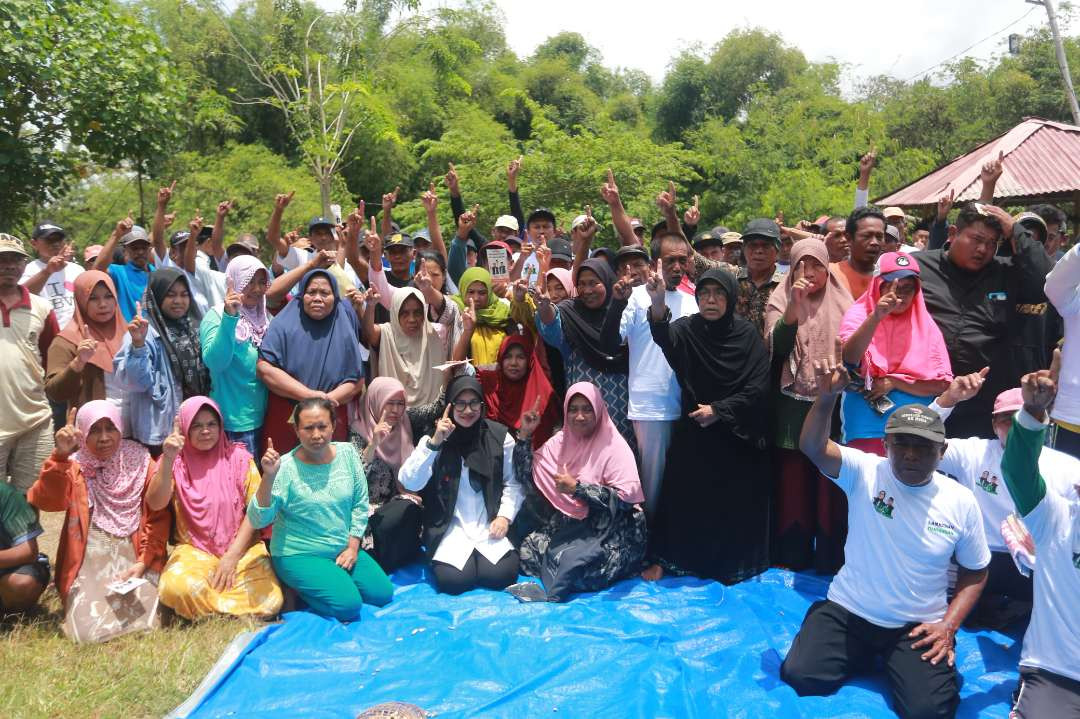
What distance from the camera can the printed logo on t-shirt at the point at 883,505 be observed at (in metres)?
3.42

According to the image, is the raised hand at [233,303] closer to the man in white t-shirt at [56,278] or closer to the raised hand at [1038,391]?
the man in white t-shirt at [56,278]

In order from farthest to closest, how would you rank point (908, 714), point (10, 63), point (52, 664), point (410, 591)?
point (10, 63) < point (410, 591) < point (52, 664) < point (908, 714)

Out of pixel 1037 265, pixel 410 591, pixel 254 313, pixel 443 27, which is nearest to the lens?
pixel 1037 265

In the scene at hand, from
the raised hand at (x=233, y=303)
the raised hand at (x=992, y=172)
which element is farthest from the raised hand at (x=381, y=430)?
the raised hand at (x=992, y=172)

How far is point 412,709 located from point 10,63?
6804 millimetres

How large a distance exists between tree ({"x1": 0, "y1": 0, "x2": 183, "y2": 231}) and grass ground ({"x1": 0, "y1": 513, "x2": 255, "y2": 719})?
5219 mm

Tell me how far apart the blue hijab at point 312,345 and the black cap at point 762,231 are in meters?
2.61

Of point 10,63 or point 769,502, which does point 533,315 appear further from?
point 10,63

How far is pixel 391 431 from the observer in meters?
5.00

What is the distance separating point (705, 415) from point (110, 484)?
328 centimetres

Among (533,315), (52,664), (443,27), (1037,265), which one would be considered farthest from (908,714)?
(443,27)

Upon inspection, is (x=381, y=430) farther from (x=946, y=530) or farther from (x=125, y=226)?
(x=946, y=530)

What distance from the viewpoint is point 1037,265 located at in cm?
422

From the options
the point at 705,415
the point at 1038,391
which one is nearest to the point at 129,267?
the point at 705,415
